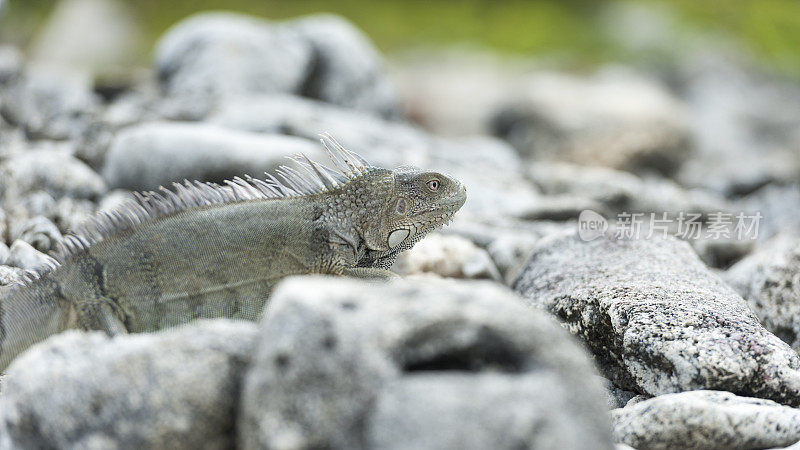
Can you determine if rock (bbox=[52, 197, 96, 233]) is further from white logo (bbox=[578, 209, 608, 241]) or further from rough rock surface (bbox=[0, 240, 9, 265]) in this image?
white logo (bbox=[578, 209, 608, 241])

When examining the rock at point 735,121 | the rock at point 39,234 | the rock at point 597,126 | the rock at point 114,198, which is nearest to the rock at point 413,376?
the rock at point 39,234

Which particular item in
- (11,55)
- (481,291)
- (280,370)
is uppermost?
(481,291)

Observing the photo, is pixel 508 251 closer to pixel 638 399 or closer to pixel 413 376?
pixel 638 399

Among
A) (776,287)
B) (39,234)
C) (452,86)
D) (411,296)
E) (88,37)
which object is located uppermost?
(411,296)

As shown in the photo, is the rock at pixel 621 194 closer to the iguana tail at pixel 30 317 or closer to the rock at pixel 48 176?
the rock at pixel 48 176

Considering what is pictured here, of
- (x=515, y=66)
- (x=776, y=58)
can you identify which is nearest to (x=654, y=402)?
(x=515, y=66)

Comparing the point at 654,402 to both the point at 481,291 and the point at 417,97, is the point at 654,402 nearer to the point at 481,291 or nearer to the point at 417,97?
the point at 481,291

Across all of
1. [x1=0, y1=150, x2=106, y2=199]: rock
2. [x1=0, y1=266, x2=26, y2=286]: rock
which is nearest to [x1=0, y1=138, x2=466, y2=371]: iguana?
[x1=0, y1=266, x2=26, y2=286]: rock

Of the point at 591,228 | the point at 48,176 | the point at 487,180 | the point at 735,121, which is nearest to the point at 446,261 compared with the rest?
the point at 591,228
